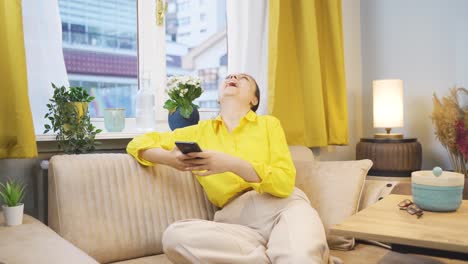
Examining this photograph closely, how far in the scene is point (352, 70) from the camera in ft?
10.7

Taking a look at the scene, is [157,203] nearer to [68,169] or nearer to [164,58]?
[68,169]

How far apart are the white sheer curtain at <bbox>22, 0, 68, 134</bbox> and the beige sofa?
31 centimetres

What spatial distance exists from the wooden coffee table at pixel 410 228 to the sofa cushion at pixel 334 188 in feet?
1.56

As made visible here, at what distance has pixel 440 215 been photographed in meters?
Result: 1.23

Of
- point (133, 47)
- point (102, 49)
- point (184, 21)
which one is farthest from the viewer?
point (184, 21)

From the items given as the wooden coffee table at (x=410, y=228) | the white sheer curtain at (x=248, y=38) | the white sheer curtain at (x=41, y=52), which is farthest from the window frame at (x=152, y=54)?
the wooden coffee table at (x=410, y=228)

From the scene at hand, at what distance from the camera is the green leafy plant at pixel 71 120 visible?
165cm

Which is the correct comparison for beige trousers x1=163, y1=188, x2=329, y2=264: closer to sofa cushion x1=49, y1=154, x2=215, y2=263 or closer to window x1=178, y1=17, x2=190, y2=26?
sofa cushion x1=49, y1=154, x2=215, y2=263

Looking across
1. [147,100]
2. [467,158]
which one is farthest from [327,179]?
[467,158]

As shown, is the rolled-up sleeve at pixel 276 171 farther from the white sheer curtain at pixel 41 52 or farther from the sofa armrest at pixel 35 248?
the white sheer curtain at pixel 41 52

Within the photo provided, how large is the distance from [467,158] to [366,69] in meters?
1.04

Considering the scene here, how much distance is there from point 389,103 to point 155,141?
5.41 feet

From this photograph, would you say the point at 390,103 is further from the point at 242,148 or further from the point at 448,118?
the point at 242,148

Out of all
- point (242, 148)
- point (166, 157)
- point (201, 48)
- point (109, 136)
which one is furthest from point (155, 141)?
point (201, 48)
